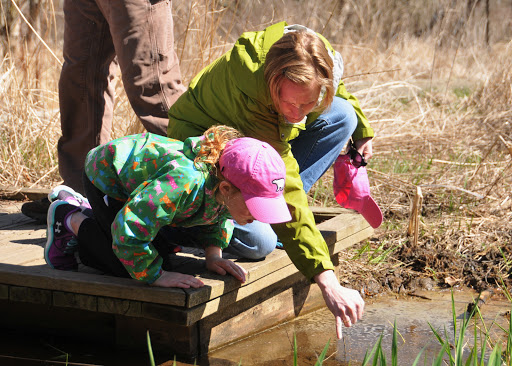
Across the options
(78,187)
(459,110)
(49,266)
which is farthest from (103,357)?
(459,110)

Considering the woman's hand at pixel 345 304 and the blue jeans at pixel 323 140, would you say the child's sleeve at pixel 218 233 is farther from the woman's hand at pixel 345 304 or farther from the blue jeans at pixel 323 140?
the woman's hand at pixel 345 304

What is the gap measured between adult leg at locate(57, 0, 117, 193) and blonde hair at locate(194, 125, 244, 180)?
1.33m

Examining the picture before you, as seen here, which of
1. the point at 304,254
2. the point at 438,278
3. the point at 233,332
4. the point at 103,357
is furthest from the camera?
the point at 438,278

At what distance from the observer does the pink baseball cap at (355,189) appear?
3.12 meters

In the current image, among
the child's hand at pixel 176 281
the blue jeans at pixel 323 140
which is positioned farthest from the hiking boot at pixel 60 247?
the blue jeans at pixel 323 140

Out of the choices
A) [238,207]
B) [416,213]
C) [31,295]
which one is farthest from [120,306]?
[416,213]

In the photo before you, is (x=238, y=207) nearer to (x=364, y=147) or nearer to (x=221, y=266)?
(x=221, y=266)

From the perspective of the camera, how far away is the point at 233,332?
2.72m

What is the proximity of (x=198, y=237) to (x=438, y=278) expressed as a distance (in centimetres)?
157

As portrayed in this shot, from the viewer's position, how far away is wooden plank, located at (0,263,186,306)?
2.26m

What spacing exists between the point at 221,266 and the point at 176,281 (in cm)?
27

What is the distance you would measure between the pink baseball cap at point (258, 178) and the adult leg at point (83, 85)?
1468 mm

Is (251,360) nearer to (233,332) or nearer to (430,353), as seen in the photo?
(233,332)

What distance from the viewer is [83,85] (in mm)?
3361
